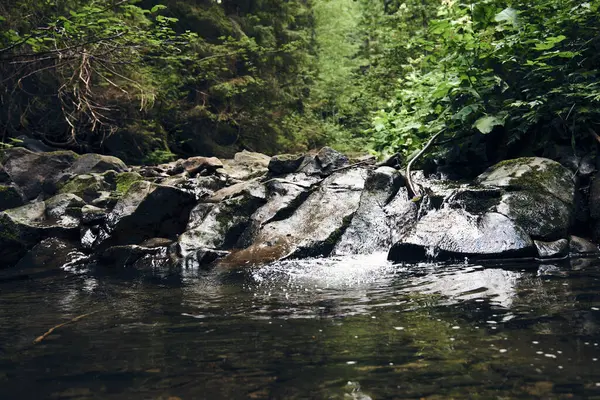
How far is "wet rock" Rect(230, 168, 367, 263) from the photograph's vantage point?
24.4ft

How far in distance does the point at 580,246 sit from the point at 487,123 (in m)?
2.34

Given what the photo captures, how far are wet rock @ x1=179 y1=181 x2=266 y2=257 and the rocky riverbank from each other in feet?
0.06

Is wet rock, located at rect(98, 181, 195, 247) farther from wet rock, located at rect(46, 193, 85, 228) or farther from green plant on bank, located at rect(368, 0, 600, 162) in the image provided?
green plant on bank, located at rect(368, 0, 600, 162)

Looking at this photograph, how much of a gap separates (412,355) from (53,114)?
15.0 m

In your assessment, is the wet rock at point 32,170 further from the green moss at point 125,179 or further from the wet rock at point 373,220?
the wet rock at point 373,220

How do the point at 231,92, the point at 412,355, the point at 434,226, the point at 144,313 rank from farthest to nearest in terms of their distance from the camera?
the point at 231,92
the point at 434,226
the point at 144,313
the point at 412,355

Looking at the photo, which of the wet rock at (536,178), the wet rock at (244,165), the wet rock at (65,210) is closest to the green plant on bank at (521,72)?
the wet rock at (536,178)

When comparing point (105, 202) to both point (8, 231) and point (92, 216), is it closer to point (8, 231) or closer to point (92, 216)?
point (92, 216)

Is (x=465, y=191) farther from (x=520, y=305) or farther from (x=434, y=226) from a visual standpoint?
(x=520, y=305)

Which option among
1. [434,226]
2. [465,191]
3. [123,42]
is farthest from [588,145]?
[123,42]

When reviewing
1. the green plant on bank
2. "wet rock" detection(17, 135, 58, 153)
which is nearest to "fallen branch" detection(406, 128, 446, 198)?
the green plant on bank

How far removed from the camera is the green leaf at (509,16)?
25.4 ft

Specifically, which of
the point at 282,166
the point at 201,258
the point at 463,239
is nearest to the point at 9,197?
the point at 201,258

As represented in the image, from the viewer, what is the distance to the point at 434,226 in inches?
253
